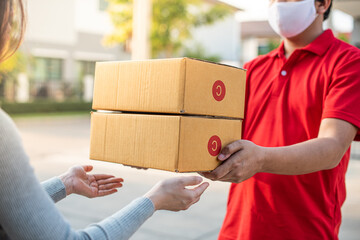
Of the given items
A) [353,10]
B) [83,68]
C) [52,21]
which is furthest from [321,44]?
[83,68]

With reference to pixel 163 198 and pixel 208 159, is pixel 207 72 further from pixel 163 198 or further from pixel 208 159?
pixel 163 198

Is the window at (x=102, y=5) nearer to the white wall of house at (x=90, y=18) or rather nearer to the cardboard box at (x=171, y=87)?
the white wall of house at (x=90, y=18)

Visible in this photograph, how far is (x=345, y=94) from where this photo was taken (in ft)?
5.40

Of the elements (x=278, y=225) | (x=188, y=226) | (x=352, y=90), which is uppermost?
(x=352, y=90)

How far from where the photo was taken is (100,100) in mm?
1615

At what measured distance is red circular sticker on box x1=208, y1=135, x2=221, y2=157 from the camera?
1.48 m

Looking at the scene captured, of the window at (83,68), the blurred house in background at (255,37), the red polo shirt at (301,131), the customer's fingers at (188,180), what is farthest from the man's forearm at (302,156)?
the blurred house in background at (255,37)

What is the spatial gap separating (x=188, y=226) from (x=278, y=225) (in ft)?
10.6

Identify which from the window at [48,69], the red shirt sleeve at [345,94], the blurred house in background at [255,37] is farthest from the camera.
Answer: the blurred house in background at [255,37]

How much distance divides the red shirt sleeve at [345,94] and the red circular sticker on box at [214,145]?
0.40 metres

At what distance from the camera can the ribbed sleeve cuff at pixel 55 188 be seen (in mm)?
1575

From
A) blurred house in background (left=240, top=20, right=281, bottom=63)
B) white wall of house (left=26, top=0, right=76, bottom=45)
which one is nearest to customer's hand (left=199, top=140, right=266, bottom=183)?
white wall of house (left=26, top=0, right=76, bottom=45)

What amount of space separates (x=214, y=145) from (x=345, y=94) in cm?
49

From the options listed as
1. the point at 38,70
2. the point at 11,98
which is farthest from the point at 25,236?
the point at 38,70
